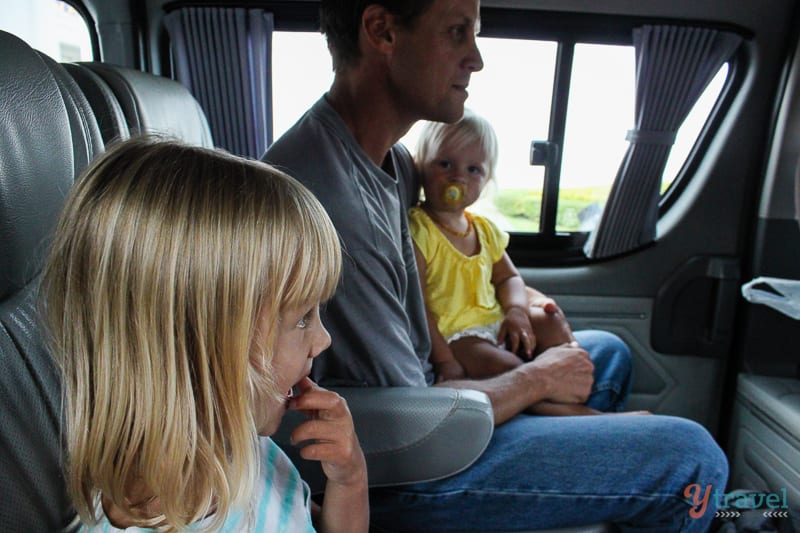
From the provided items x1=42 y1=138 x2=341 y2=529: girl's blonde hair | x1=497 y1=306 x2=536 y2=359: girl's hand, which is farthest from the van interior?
x1=42 y1=138 x2=341 y2=529: girl's blonde hair

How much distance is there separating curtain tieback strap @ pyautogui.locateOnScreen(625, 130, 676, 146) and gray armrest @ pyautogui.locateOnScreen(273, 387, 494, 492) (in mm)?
1536

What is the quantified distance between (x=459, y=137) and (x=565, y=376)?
0.83 m

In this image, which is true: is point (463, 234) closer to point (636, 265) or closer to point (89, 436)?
point (636, 265)

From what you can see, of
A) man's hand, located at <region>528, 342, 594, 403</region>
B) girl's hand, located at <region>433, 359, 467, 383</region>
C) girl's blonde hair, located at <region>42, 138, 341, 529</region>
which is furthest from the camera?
girl's hand, located at <region>433, 359, 467, 383</region>

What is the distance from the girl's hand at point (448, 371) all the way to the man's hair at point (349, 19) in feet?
2.92

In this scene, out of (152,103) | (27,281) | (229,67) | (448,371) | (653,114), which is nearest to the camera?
(27,281)

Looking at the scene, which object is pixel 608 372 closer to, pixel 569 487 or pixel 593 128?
pixel 569 487

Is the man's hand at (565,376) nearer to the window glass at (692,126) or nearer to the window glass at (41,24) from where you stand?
the window glass at (692,126)

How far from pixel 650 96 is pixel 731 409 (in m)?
1.27

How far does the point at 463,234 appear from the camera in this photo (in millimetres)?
2143

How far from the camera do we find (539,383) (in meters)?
1.73

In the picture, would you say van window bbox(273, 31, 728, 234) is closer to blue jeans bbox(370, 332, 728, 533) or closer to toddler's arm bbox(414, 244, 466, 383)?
toddler's arm bbox(414, 244, 466, 383)

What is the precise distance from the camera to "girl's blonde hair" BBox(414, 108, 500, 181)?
206 centimetres
